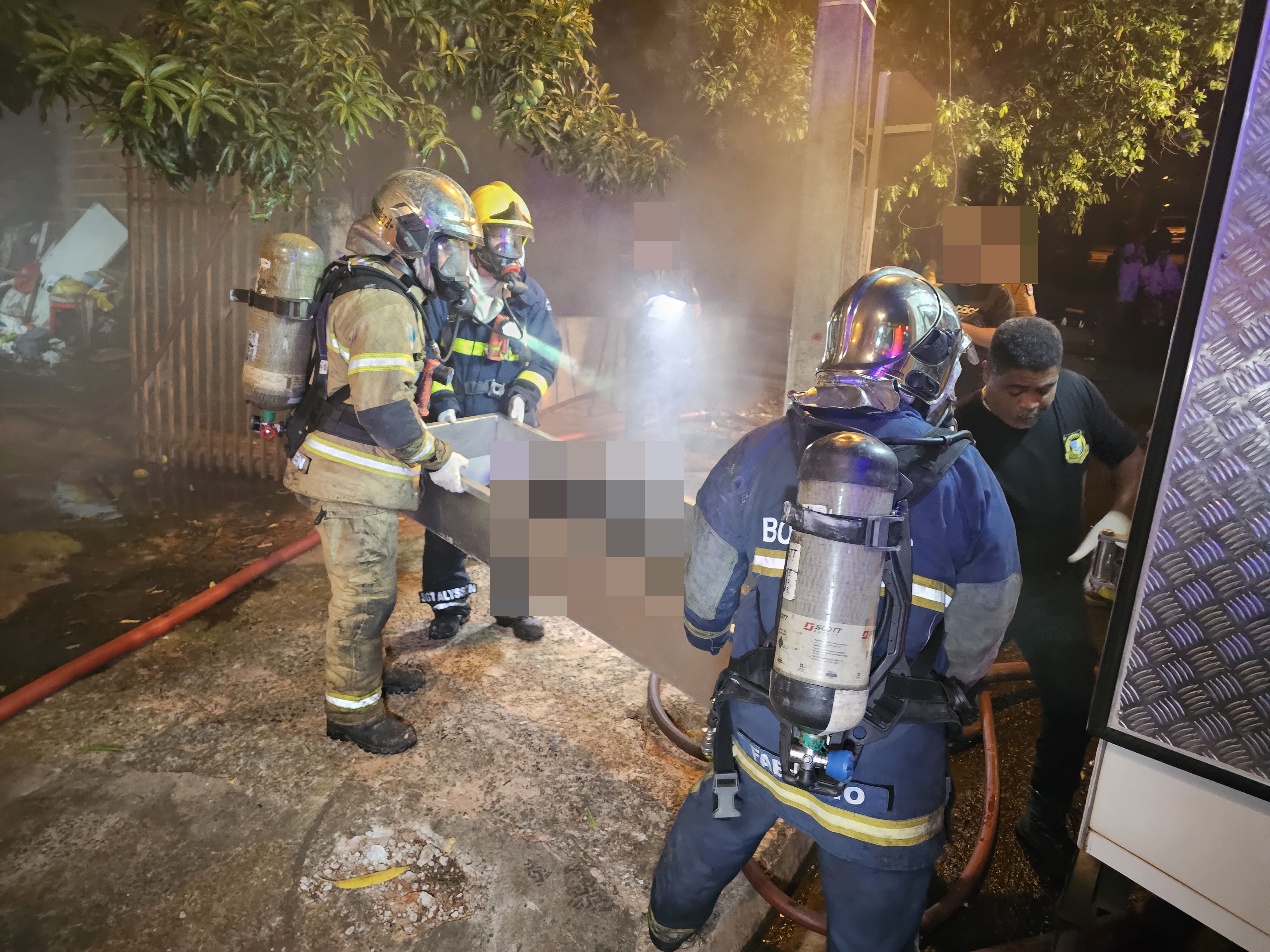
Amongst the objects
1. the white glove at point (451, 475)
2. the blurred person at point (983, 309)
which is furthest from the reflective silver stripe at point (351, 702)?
the blurred person at point (983, 309)

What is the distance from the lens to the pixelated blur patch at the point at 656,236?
6344mm

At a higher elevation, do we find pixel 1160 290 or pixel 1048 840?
pixel 1160 290

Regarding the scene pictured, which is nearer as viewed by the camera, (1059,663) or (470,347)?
(1059,663)

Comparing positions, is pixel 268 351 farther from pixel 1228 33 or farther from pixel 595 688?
pixel 1228 33

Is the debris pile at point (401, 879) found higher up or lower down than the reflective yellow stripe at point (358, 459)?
lower down

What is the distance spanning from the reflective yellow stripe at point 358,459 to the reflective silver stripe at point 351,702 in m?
1.00

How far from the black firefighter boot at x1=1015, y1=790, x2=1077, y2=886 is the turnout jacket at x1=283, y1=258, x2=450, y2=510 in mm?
2812

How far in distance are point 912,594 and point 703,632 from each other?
0.62 meters

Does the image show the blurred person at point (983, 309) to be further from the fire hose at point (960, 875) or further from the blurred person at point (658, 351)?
the blurred person at point (658, 351)

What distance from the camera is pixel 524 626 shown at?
4223 millimetres

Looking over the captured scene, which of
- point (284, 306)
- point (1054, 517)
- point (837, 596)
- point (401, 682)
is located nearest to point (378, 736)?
point (401, 682)

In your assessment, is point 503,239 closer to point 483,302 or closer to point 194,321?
point 483,302

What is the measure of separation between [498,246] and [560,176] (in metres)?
5.83

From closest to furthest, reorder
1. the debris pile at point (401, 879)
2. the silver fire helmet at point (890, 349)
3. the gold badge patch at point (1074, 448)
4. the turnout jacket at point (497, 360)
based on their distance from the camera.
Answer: the silver fire helmet at point (890, 349) → the debris pile at point (401, 879) → the gold badge patch at point (1074, 448) → the turnout jacket at point (497, 360)
